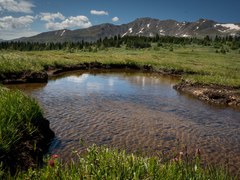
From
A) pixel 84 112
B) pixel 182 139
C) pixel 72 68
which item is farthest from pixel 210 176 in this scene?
pixel 72 68

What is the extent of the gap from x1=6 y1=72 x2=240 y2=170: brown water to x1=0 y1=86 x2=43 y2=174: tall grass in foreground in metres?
1.37

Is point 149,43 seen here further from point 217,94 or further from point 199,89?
point 217,94

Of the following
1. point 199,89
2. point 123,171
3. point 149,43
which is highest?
point 149,43

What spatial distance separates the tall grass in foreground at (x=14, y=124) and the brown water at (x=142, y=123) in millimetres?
1374

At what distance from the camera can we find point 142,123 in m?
14.9

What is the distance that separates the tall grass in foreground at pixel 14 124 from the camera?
7.62 metres

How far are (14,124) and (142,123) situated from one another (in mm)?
7421

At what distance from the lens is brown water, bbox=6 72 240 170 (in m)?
11.5

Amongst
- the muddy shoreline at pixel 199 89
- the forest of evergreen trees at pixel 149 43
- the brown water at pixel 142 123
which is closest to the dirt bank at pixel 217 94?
the muddy shoreline at pixel 199 89

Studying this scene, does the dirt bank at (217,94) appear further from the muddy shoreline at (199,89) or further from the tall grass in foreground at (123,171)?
the tall grass in foreground at (123,171)

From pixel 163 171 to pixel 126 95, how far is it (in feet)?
59.4

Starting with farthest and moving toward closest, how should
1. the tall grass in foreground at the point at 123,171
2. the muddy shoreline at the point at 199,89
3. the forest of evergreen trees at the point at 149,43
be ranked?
the forest of evergreen trees at the point at 149,43 < the muddy shoreline at the point at 199,89 < the tall grass in foreground at the point at 123,171

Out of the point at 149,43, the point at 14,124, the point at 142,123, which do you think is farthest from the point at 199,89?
the point at 149,43

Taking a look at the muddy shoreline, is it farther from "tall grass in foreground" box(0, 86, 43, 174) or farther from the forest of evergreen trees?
the forest of evergreen trees
